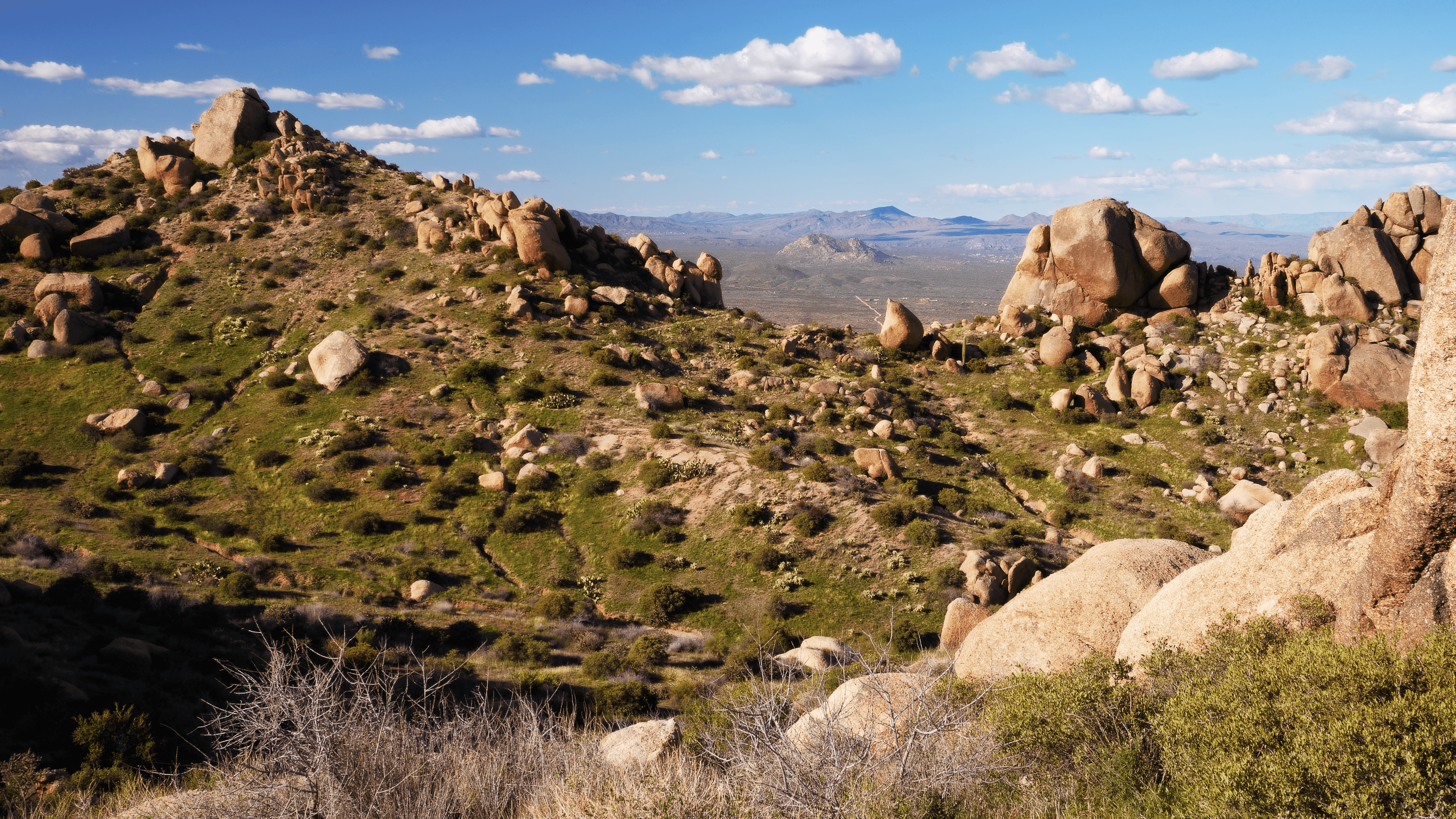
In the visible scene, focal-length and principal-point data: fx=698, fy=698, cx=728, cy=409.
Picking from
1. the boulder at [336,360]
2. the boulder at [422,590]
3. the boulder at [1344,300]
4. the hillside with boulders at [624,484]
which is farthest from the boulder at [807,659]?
the boulder at [1344,300]

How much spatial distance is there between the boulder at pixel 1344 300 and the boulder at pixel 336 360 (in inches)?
2436

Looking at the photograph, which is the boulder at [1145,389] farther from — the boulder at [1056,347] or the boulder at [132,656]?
the boulder at [132,656]


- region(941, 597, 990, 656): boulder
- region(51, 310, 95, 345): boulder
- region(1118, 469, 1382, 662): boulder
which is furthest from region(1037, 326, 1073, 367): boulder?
region(51, 310, 95, 345): boulder

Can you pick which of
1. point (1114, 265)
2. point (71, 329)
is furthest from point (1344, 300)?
point (71, 329)

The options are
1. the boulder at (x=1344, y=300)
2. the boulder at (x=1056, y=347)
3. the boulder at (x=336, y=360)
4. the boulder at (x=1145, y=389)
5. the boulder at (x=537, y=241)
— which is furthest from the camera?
the boulder at (x=537, y=241)

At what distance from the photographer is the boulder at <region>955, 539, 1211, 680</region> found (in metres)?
15.4

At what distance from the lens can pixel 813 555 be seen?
103ft

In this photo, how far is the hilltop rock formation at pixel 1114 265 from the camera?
51.4 meters

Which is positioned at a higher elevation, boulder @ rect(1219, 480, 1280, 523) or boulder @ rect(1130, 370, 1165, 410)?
boulder @ rect(1130, 370, 1165, 410)

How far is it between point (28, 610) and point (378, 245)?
39503mm

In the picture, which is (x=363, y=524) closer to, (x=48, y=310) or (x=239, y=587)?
(x=239, y=587)

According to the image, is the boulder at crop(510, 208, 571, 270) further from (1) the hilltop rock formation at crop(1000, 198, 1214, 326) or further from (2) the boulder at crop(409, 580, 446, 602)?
(1) the hilltop rock formation at crop(1000, 198, 1214, 326)

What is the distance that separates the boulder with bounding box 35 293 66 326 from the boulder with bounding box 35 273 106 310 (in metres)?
1.17

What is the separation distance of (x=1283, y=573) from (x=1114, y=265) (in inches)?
1778
